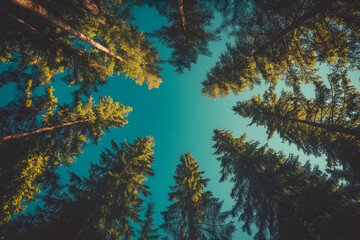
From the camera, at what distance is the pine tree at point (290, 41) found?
654 cm

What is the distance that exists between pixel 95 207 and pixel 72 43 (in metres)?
9.02

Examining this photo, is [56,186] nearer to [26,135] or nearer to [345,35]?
[26,135]

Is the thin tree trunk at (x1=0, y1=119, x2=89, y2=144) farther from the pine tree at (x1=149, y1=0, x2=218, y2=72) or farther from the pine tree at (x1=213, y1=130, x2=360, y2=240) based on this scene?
the pine tree at (x1=213, y1=130, x2=360, y2=240)

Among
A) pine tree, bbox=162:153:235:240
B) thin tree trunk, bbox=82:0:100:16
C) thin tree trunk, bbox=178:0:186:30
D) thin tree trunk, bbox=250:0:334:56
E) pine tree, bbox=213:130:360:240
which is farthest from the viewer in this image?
pine tree, bbox=162:153:235:240

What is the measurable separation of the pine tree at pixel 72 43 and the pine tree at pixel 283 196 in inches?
371

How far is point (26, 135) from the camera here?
8.85 m

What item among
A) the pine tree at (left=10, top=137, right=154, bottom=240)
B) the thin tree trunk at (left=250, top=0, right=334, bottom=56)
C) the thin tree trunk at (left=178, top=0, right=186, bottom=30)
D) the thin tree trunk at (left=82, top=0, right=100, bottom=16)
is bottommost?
the pine tree at (left=10, top=137, right=154, bottom=240)

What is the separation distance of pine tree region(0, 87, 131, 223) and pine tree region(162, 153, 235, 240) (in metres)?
7.15

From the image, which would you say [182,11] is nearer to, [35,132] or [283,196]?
[283,196]

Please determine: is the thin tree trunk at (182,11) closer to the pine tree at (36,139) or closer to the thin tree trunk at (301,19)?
the thin tree trunk at (301,19)

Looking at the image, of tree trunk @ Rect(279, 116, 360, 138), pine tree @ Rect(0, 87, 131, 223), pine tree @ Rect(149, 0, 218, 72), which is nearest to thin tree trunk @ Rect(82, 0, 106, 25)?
pine tree @ Rect(149, 0, 218, 72)

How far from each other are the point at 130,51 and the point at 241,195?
1210 cm

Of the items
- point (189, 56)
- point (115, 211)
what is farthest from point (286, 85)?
point (115, 211)

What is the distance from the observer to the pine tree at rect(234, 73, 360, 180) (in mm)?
7953
